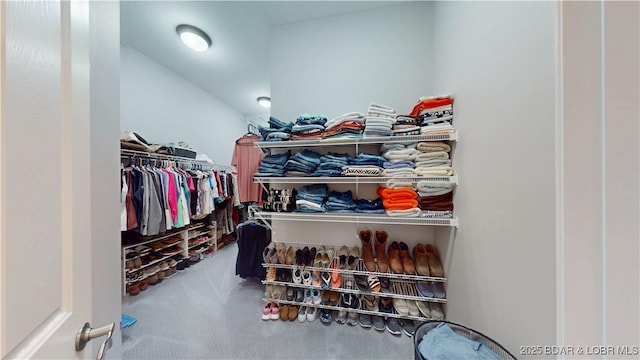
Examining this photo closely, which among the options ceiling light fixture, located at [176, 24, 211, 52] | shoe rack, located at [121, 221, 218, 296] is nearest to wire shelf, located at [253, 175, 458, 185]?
shoe rack, located at [121, 221, 218, 296]

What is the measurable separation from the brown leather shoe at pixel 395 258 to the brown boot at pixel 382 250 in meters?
0.04

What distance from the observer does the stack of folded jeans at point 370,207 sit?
4.66 ft

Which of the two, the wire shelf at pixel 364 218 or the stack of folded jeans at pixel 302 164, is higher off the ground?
the stack of folded jeans at pixel 302 164

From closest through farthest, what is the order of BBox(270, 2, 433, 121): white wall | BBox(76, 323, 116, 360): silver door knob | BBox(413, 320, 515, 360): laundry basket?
BBox(76, 323, 116, 360): silver door knob < BBox(413, 320, 515, 360): laundry basket < BBox(270, 2, 433, 121): white wall

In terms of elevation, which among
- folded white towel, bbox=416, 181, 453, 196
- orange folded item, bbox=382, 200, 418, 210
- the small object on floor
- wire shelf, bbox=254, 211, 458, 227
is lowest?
the small object on floor

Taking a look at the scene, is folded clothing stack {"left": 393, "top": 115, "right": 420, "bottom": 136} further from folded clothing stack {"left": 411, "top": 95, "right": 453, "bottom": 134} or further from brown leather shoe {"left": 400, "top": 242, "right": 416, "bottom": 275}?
brown leather shoe {"left": 400, "top": 242, "right": 416, "bottom": 275}

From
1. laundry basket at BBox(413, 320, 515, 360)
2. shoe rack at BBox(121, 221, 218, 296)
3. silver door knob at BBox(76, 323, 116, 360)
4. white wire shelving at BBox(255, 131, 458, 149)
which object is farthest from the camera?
shoe rack at BBox(121, 221, 218, 296)

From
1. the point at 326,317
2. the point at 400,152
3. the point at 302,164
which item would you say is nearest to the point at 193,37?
the point at 302,164

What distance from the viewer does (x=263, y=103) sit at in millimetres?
3902

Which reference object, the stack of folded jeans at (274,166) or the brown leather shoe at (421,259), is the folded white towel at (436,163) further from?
the stack of folded jeans at (274,166)

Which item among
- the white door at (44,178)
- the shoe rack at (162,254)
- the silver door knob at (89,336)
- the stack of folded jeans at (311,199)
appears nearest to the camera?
the white door at (44,178)

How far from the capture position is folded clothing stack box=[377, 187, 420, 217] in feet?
4.31

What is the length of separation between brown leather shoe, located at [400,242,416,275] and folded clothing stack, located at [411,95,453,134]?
0.88 metres

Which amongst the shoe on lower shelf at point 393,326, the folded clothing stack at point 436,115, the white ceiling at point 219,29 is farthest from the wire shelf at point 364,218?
the white ceiling at point 219,29
